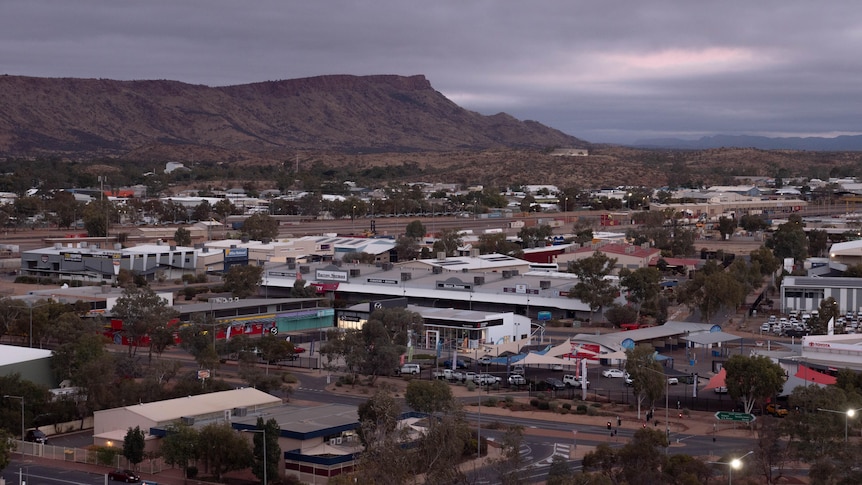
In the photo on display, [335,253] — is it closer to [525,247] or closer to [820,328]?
[525,247]

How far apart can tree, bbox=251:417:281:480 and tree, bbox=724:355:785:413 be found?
46.9 ft

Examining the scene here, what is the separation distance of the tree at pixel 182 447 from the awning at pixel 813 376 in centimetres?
1901

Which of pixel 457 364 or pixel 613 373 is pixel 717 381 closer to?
pixel 613 373

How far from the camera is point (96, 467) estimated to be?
2989cm

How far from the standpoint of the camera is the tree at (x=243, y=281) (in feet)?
191

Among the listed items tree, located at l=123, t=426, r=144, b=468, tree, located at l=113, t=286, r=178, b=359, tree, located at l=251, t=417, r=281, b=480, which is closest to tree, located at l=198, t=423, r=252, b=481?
tree, located at l=251, t=417, r=281, b=480

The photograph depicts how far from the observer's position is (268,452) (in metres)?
28.1

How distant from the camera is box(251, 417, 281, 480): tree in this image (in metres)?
28.0

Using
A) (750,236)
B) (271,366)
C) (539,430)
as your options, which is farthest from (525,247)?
(539,430)

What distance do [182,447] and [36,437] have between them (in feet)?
19.9

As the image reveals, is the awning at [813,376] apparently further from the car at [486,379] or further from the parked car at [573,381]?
the car at [486,379]

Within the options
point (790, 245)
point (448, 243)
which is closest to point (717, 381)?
point (790, 245)

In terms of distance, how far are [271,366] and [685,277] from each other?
116ft

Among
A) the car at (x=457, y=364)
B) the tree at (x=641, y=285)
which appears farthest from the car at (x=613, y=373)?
the tree at (x=641, y=285)
